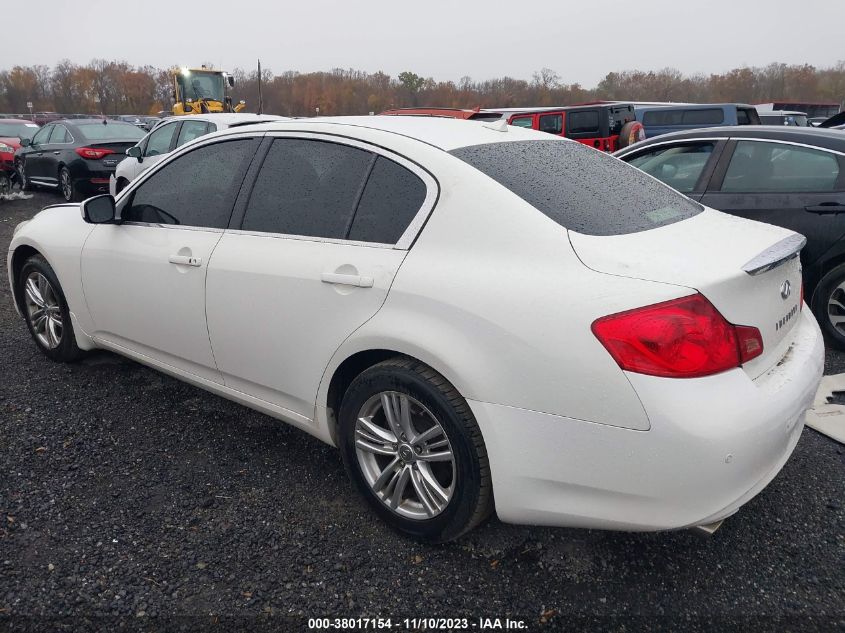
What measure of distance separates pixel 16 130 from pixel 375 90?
7397 centimetres

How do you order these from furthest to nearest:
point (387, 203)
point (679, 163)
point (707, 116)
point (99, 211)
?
point (707, 116) < point (679, 163) < point (99, 211) < point (387, 203)

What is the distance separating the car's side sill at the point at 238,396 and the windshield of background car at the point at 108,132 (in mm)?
9895

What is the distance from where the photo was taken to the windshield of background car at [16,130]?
54.1ft

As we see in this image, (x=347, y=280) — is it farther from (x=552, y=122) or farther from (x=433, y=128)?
(x=552, y=122)

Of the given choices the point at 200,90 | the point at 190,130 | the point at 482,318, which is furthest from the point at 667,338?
the point at 200,90

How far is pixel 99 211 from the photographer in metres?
3.39

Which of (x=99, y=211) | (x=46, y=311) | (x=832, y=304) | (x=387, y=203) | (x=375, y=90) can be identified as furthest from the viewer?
(x=375, y=90)

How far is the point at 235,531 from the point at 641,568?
5.20 feet

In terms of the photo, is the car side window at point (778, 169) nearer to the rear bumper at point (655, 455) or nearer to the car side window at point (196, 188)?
the rear bumper at point (655, 455)

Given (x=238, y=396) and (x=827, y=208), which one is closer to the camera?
(x=238, y=396)

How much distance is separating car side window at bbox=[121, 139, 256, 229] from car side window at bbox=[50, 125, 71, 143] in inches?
408

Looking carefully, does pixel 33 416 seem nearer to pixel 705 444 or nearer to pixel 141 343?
pixel 141 343

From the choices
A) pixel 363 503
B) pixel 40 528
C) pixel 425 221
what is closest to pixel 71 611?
pixel 40 528

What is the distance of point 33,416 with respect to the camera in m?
3.48
